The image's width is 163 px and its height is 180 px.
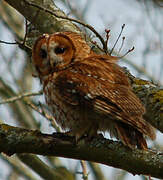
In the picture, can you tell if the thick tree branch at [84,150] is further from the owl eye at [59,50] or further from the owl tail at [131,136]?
the owl eye at [59,50]

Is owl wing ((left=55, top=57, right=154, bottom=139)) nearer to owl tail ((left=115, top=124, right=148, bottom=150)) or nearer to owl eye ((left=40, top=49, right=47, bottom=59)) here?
owl tail ((left=115, top=124, right=148, bottom=150))

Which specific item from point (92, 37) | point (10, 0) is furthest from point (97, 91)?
point (10, 0)

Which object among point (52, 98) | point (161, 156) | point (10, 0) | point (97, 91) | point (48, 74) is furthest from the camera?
point (10, 0)

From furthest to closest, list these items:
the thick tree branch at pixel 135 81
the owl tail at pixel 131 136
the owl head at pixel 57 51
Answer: the owl head at pixel 57 51 → the thick tree branch at pixel 135 81 → the owl tail at pixel 131 136

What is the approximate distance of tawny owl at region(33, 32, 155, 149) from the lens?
12.0ft

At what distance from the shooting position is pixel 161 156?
3.27 m

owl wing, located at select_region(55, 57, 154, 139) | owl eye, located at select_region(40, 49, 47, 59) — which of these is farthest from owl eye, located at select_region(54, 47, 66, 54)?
owl wing, located at select_region(55, 57, 154, 139)

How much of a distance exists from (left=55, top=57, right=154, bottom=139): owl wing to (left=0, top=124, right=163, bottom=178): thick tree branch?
0.28 metres

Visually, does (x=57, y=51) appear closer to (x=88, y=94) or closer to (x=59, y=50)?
(x=59, y=50)

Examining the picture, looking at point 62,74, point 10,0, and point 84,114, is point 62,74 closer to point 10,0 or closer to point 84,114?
point 84,114

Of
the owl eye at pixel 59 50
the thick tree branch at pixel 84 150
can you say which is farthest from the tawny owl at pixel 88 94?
the thick tree branch at pixel 84 150

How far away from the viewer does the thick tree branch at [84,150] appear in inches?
130

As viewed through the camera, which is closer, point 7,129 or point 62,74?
point 7,129

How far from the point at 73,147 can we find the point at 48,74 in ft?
3.89
